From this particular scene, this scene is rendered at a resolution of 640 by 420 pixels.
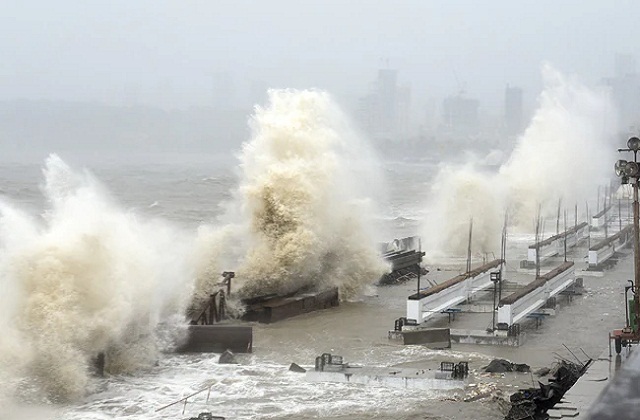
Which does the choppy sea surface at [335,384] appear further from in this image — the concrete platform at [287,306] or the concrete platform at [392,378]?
the concrete platform at [287,306]

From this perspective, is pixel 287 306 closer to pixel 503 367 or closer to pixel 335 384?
pixel 335 384

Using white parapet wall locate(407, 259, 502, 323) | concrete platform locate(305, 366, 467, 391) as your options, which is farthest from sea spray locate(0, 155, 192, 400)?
white parapet wall locate(407, 259, 502, 323)

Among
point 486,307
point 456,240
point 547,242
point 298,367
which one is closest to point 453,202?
point 456,240

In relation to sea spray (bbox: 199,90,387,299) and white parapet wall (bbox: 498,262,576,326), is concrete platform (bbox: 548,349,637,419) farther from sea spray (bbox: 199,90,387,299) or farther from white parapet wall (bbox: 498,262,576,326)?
sea spray (bbox: 199,90,387,299)

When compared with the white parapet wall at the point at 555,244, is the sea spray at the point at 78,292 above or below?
below

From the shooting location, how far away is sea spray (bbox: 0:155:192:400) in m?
15.3

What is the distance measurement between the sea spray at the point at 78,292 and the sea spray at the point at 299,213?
148 inches

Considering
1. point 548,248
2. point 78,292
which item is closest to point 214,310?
point 78,292

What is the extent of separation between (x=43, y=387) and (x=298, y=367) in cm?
417

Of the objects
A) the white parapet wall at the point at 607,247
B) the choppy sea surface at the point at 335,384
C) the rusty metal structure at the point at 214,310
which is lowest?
the choppy sea surface at the point at 335,384

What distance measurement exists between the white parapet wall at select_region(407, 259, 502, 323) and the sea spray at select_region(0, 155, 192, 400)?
494 centimetres

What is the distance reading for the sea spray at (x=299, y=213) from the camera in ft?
78.8

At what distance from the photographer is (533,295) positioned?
829 inches

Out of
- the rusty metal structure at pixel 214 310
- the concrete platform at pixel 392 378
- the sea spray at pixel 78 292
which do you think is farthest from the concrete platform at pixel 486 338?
the sea spray at pixel 78 292
